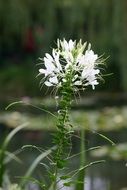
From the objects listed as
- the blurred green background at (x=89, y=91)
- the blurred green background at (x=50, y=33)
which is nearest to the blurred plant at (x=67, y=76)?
the blurred green background at (x=89, y=91)

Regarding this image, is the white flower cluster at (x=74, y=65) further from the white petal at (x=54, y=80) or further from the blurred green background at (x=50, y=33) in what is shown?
the blurred green background at (x=50, y=33)

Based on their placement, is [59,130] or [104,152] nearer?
[59,130]

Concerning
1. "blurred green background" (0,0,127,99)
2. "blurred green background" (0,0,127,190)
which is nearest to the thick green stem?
"blurred green background" (0,0,127,190)

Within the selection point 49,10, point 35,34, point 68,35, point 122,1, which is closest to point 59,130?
point 122,1

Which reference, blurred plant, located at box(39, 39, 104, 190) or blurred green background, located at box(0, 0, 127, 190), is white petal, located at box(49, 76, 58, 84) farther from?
blurred green background, located at box(0, 0, 127, 190)

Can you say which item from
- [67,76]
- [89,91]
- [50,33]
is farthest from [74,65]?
[89,91]

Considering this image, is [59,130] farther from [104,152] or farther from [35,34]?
[35,34]

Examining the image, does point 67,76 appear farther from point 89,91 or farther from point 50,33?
point 89,91

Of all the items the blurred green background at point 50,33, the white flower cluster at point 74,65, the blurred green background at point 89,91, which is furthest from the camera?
the blurred green background at point 50,33

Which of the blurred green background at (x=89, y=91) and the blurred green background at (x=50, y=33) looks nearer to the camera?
the blurred green background at (x=89, y=91)
